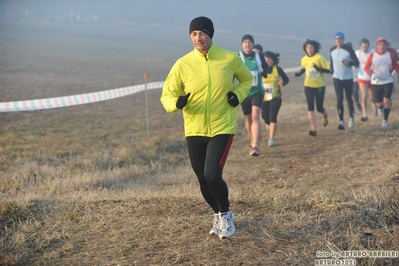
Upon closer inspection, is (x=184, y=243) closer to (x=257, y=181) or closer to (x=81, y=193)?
(x=81, y=193)

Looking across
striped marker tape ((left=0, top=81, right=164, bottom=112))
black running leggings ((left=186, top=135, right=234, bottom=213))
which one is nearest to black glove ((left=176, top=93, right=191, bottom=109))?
black running leggings ((left=186, top=135, right=234, bottom=213))

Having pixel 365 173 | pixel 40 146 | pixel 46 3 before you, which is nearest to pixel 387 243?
pixel 365 173

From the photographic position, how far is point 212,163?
534 centimetres

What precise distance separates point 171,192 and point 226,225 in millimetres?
2366

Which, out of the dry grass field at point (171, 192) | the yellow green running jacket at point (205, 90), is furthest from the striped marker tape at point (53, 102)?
the yellow green running jacket at point (205, 90)

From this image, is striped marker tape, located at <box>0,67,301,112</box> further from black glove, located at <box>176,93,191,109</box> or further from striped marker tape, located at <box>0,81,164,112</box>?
black glove, located at <box>176,93,191,109</box>

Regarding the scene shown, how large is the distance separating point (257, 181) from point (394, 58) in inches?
226

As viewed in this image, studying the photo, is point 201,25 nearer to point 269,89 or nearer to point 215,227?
point 215,227

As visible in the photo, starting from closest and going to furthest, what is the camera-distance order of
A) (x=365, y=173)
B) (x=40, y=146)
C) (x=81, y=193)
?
1. (x=81, y=193)
2. (x=365, y=173)
3. (x=40, y=146)

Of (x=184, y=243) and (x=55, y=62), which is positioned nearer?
(x=184, y=243)

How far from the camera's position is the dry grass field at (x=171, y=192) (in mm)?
5121

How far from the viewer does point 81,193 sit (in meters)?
7.44

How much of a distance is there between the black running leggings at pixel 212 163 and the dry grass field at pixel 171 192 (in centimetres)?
35

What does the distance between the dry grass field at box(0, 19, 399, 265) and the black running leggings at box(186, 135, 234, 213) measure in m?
0.35
